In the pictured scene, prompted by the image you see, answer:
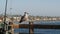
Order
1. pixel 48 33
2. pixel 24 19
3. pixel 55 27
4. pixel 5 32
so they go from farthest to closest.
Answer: pixel 48 33 → pixel 24 19 → pixel 55 27 → pixel 5 32

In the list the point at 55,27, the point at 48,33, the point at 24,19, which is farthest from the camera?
the point at 48,33

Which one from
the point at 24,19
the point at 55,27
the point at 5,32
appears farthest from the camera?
the point at 24,19

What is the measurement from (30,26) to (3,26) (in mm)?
2304

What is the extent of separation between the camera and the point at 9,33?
783 cm

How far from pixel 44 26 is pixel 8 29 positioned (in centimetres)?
232

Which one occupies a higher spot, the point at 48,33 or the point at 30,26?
the point at 30,26

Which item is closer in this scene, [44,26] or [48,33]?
[44,26]

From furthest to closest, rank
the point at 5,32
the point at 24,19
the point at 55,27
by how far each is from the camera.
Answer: the point at 24,19, the point at 55,27, the point at 5,32

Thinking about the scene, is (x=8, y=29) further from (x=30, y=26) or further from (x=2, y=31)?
(x=30, y=26)

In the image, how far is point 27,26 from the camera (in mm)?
10094

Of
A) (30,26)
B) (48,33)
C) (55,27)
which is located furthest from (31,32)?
(48,33)

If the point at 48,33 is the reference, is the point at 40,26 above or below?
above

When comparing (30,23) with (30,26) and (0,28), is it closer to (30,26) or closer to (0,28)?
(30,26)

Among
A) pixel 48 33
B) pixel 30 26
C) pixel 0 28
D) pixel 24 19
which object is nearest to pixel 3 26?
pixel 0 28
